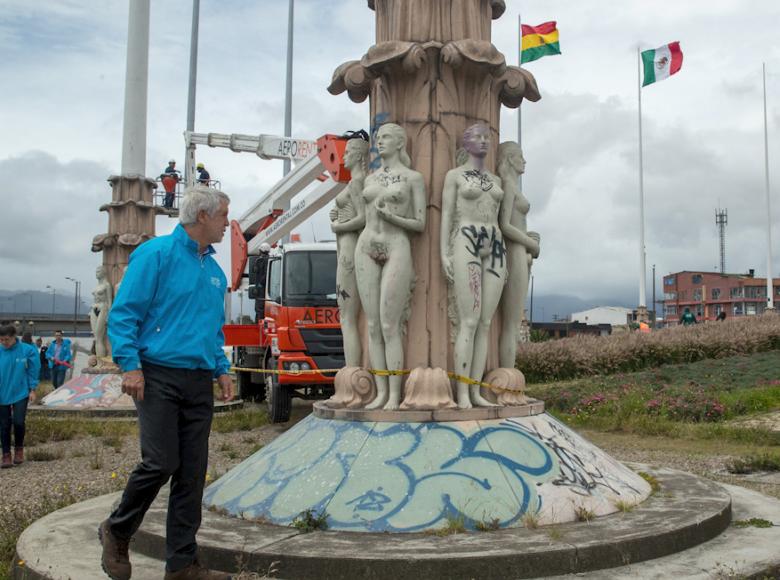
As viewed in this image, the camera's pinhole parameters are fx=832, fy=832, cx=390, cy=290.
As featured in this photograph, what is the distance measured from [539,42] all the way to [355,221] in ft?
84.4

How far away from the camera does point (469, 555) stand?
413cm

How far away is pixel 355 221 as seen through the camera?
244 inches

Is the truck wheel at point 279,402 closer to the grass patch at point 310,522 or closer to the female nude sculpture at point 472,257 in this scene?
the female nude sculpture at point 472,257

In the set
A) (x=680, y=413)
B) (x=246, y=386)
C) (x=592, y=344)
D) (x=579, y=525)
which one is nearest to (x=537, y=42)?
(x=592, y=344)

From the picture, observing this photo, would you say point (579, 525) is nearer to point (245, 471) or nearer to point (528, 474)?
point (528, 474)

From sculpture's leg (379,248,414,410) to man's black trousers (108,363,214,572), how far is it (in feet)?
6.49

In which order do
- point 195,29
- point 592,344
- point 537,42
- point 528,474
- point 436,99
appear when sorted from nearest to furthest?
1. point 528,474
2. point 436,99
3. point 592,344
4. point 537,42
5. point 195,29

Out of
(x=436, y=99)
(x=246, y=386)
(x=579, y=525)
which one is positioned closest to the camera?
(x=579, y=525)

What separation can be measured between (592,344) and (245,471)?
16.7 metres

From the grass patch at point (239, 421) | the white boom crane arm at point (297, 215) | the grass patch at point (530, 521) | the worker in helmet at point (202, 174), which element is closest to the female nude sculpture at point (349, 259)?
the grass patch at point (530, 521)

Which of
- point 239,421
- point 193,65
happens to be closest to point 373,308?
point 239,421

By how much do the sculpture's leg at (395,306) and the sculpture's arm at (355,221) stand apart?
45 cm

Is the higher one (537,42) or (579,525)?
(537,42)

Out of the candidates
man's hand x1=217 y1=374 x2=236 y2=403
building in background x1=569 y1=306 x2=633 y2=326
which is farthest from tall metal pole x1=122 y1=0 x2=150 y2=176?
building in background x1=569 y1=306 x2=633 y2=326
